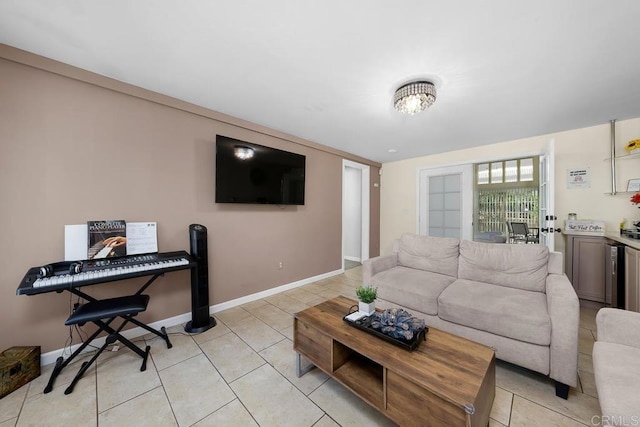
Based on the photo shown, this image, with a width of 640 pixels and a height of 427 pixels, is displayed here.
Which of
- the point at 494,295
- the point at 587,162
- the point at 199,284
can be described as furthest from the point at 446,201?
the point at 199,284

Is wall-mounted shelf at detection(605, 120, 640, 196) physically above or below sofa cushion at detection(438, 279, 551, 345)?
above

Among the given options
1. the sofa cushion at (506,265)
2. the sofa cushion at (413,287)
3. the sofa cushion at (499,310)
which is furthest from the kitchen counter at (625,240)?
the sofa cushion at (413,287)

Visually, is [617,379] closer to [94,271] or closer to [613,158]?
[94,271]

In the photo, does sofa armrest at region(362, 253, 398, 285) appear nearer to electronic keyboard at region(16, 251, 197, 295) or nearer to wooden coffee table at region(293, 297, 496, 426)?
wooden coffee table at region(293, 297, 496, 426)

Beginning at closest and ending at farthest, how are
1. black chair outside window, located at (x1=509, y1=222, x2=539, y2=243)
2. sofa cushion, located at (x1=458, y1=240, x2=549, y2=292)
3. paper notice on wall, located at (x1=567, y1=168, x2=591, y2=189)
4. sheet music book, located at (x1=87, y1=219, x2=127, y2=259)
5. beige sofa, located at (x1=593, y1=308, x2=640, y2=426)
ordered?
1. beige sofa, located at (x1=593, y1=308, x2=640, y2=426)
2. sheet music book, located at (x1=87, y1=219, x2=127, y2=259)
3. sofa cushion, located at (x1=458, y1=240, x2=549, y2=292)
4. paper notice on wall, located at (x1=567, y1=168, x2=591, y2=189)
5. black chair outside window, located at (x1=509, y1=222, x2=539, y2=243)

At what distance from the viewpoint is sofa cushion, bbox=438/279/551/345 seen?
1.58 m

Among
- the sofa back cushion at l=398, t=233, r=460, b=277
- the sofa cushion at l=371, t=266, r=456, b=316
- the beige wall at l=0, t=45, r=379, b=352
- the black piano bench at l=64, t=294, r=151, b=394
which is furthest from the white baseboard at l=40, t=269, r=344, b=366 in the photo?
the sofa back cushion at l=398, t=233, r=460, b=277

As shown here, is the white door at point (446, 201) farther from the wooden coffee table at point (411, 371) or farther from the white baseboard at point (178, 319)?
the wooden coffee table at point (411, 371)

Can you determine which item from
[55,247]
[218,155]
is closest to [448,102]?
[218,155]

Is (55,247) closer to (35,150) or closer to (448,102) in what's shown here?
(35,150)

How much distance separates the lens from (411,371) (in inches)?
43.9

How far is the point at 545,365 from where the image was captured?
1.54 meters

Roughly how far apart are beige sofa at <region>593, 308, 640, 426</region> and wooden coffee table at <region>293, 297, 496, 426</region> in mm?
394

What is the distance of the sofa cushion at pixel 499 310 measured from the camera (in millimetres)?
1583
